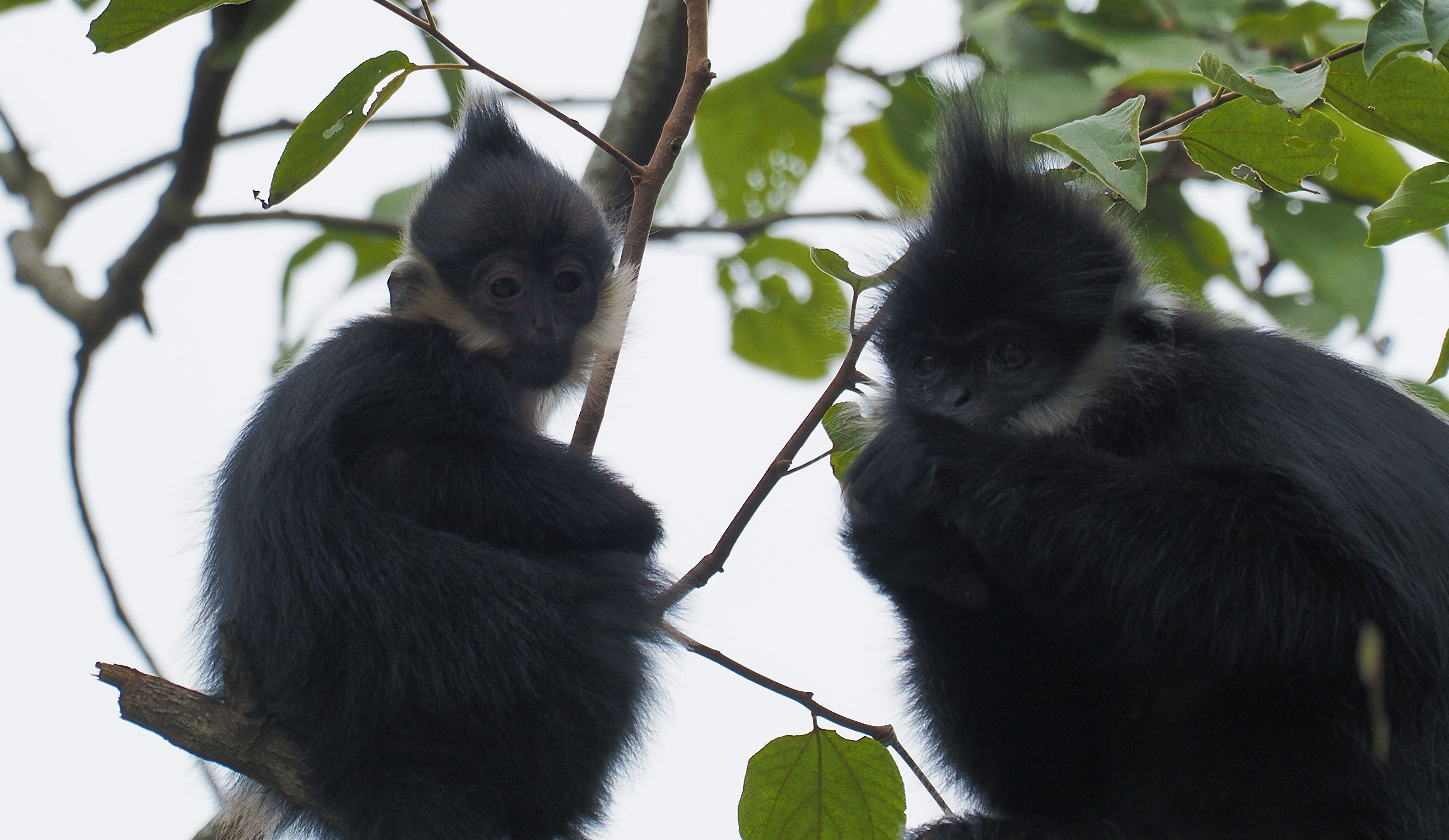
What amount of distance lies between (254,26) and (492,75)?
6.05ft

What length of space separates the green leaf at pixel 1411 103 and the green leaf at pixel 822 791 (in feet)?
5.08

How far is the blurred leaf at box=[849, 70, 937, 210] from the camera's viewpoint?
459 centimetres

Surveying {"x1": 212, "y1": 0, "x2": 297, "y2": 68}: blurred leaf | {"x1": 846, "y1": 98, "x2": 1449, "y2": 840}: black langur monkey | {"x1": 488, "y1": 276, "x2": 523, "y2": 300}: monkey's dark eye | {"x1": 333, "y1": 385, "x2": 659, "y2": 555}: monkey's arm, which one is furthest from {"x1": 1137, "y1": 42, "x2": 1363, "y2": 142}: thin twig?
{"x1": 212, "y1": 0, "x2": 297, "y2": 68}: blurred leaf

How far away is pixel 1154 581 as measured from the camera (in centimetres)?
301

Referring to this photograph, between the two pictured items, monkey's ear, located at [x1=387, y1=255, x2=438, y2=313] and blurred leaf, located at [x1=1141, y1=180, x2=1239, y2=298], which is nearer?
monkey's ear, located at [x1=387, y1=255, x2=438, y2=313]

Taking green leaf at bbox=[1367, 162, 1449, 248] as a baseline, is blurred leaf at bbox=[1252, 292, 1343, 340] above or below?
above

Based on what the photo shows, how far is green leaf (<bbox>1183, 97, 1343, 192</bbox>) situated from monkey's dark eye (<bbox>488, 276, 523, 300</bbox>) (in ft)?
6.96

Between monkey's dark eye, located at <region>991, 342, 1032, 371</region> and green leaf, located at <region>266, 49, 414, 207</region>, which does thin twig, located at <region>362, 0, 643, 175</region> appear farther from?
monkey's dark eye, located at <region>991, 342, 1032, 371</region>

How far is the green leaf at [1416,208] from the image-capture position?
233cm

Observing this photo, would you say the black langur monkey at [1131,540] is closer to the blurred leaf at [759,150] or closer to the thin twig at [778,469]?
the thin twig at [778,469]

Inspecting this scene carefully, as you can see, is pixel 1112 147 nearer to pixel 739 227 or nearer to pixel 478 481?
pixel 478 481

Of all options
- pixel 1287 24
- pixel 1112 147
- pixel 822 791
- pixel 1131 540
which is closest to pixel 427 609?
pixel 822 791

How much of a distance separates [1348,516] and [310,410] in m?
2.38

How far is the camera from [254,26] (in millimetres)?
4344
